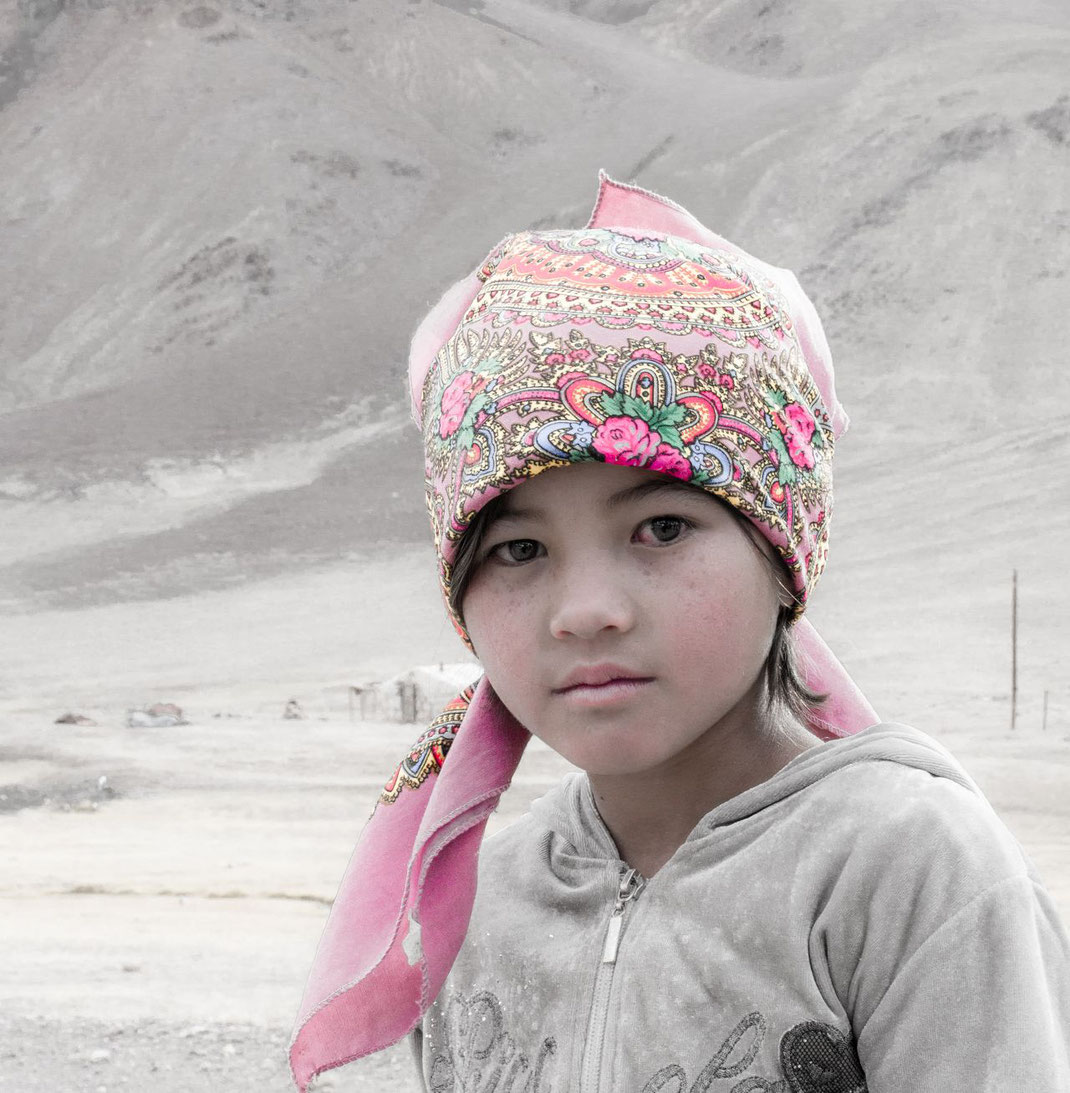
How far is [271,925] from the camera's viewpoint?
5.99 m

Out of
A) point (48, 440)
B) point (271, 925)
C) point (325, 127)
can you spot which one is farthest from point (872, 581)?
point (325, 127)

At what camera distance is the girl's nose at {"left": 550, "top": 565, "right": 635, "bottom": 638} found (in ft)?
4.38

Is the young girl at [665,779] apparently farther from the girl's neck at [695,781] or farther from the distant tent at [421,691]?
the distant tent at [421,691]

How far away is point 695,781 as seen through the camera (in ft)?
4.93

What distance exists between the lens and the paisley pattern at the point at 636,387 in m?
1.40

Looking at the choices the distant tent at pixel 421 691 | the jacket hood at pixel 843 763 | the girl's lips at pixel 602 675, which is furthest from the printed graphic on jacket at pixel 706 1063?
the distant tent at pixel 421 691

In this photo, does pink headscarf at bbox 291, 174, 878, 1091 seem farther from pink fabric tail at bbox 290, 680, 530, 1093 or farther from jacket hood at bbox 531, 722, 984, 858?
jacket hood at bbox 531, 722, 984, 858

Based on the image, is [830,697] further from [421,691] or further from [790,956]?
[421,691]

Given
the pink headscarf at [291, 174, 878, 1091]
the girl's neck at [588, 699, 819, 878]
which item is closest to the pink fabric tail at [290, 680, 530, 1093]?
the pink headscarf at [291, 174, 878, 1091]

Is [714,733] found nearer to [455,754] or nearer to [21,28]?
[455,754]

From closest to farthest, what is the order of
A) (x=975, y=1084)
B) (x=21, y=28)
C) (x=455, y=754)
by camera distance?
(x=975, y=1084)
(x=455, y=754)
(x=21, y=28)

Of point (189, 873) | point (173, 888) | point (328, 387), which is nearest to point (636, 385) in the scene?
point (173, 888)

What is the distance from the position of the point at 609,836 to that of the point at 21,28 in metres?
45.3

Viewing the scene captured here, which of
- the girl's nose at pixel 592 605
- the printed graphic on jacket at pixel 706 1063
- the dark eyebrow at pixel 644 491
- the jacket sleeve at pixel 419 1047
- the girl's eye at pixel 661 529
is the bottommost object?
the jacket sleeve at pixel 419 1047
